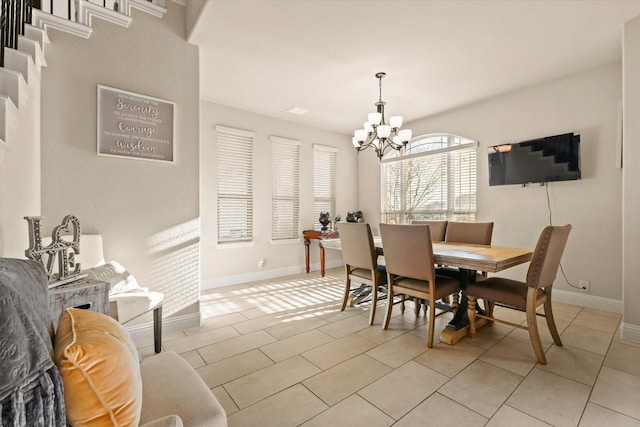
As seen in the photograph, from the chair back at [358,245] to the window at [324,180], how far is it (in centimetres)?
240

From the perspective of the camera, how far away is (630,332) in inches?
96.1

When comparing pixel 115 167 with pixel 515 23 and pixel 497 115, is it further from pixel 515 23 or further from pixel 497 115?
pixel 497 115

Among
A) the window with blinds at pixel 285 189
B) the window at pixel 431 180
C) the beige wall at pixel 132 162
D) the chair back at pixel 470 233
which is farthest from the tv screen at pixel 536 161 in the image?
the beige wall at pixel 132 162

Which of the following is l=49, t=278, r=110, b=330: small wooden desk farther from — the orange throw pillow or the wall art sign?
the wall art sign

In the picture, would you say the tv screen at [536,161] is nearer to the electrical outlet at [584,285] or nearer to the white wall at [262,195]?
the electrical outlet at [584,285]

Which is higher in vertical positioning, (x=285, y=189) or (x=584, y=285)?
(x=285, y=189)

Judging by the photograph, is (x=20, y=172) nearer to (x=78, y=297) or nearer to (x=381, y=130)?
(x=78, y=297)

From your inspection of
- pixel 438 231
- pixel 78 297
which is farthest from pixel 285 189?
pixel 78 297

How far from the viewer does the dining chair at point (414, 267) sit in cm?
235

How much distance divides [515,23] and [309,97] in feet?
7.95

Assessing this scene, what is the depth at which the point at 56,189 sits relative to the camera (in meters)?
2.21

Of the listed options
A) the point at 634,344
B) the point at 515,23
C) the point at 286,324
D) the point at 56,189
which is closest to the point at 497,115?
the point at 515,23

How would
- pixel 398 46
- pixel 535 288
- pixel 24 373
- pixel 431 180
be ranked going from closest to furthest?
pixel 24 373 → pixel 535 288 → pixel 398 46 → pixel 431 180

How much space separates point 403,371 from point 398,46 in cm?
282
